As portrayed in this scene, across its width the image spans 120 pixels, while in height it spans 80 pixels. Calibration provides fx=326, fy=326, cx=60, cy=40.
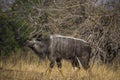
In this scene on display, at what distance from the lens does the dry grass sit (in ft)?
29.5

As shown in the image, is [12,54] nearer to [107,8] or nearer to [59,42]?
[59,42]

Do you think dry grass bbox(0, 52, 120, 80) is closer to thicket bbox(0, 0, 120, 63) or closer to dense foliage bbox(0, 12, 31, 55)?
thicket bbox(0, 0, 120, 63)

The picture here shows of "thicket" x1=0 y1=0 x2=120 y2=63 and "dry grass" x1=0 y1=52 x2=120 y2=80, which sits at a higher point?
"thicket" x1=0 y1=0 x2=120 y2=63

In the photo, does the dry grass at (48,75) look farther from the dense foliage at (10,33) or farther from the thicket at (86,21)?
the dense foliage at (10,33)

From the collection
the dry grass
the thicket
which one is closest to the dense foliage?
the thicket

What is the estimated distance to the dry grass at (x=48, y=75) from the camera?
8984 mm

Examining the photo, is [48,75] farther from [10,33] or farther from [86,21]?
Answer: [10,33]

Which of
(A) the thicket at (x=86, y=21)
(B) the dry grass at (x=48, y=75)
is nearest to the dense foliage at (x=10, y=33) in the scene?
(A) the thicket at (x=86, y=21)

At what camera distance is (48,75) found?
30.5 feet

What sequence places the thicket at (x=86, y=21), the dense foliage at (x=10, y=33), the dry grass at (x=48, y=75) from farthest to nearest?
1. the dense foliage at (x=10, y=33)
2. the thicket at (x=86, y=21)
3. the dry grass at (x=48, y=75)

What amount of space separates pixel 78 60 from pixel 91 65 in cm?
73

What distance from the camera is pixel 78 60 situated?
34.9 feet

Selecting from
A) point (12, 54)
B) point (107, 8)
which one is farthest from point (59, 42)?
point (12, 54)

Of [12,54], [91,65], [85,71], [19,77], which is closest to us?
[19,77]
